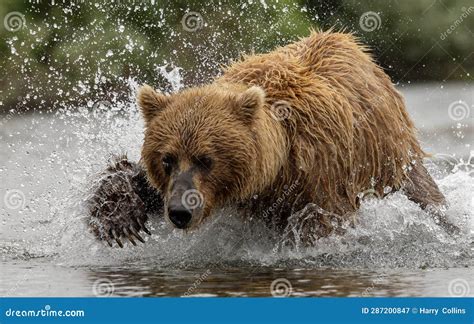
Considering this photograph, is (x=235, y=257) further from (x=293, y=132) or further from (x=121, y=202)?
(x=293, y=132)

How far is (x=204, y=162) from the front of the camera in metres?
7.14

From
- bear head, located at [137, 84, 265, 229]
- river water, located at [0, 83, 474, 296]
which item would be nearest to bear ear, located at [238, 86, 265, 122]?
bear head, located at [137, 84, 265, 229]

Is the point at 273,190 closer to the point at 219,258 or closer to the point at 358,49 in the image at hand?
the point at 219,258

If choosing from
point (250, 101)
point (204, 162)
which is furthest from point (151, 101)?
point (250, 101)

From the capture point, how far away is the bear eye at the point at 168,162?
715cm

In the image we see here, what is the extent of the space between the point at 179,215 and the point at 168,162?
1.44 ft

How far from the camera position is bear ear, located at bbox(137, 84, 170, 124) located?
289 inches

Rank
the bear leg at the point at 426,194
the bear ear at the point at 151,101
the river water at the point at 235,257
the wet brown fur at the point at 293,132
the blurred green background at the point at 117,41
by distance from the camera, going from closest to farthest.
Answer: the river water at the point at 235,257, the wet brown fur at the point at 293,132, the bear ear at the point at 151,101, the bear leg at the point at 426,194, the blurred green background at the point at 117,41

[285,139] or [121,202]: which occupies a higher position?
[285,139]

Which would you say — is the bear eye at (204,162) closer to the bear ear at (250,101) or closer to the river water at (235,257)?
the bear ear at (250,101)

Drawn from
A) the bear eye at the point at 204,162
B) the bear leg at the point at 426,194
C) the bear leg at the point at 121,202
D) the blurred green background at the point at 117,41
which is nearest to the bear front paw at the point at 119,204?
the bear leg at the point at 121,202

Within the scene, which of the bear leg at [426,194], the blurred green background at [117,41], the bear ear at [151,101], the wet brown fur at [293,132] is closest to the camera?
the wet brown fur at [293,132]

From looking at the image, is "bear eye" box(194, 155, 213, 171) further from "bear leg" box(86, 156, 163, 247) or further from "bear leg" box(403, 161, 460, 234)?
"bear leg" box(403, 161, 460, 234)

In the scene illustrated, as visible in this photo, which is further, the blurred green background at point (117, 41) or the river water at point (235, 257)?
the blurred green background at point (117, 41)
